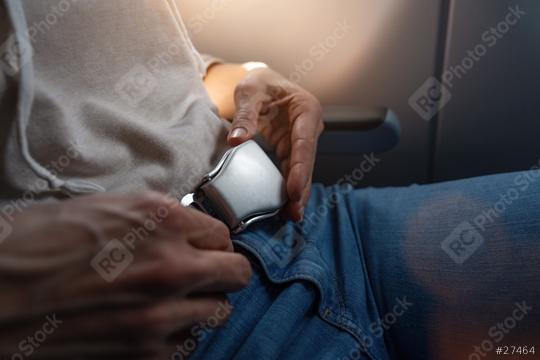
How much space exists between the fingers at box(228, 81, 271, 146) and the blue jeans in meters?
0.14

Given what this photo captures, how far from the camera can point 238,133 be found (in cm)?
71

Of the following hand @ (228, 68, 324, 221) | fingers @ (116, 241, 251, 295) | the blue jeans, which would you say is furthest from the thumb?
fingers @ (116, 241, 251, 295)

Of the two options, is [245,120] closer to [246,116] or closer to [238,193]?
[246,116]

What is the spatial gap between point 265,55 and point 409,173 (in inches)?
19.7

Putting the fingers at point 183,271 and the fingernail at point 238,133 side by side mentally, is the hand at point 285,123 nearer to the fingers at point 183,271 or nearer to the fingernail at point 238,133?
the fingernail at point 238,133

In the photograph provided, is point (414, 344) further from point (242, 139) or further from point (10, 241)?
point (10, 241)

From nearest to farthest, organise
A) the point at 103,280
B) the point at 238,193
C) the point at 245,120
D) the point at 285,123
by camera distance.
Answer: the point at 103,280 < the point at 238,193 < the point at 245,120 < the point at 285,123

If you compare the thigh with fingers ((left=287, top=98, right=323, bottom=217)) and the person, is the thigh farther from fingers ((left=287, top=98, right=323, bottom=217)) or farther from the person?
fingers ((left=287, top=98, right=323, bottom=217))

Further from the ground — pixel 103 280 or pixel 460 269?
pixel 103 280

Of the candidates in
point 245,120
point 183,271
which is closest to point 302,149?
point 245,120

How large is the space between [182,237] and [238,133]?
0.85ft

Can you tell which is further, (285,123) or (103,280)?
(285,123)

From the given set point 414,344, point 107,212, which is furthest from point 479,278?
point 107,212

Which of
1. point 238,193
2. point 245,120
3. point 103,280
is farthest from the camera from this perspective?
point 245,120
